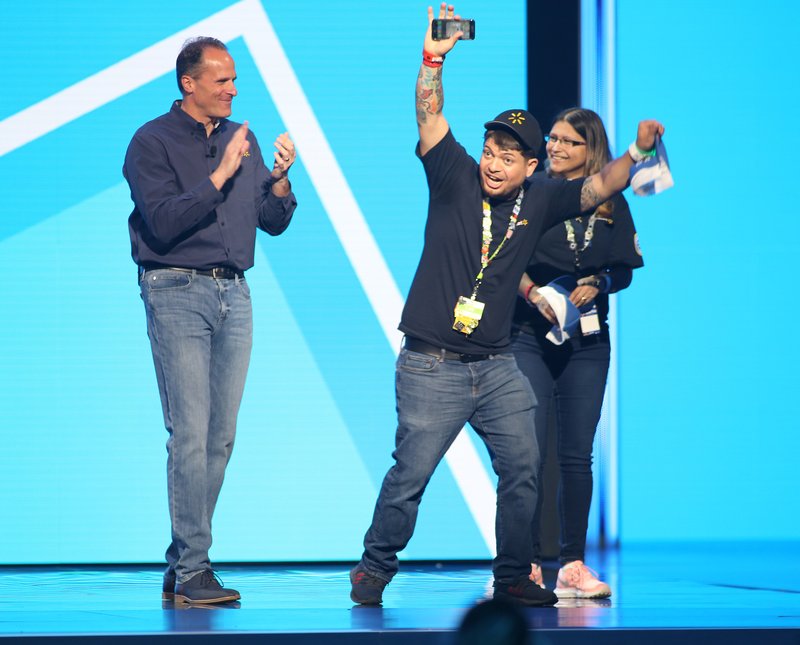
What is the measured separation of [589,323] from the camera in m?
3.93

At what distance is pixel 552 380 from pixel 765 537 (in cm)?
248

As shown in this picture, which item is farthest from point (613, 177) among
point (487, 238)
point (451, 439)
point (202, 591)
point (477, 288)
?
point (202, 591)

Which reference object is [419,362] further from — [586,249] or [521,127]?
[586,249]

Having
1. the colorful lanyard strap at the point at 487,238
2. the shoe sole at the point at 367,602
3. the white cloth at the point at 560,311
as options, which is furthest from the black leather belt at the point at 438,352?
the shoe sole at the point at 367,602

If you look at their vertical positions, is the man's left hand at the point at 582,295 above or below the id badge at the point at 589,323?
above

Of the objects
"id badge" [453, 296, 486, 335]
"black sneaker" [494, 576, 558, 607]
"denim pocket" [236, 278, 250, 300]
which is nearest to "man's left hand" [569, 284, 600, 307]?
"id badge" [453, 296, 486, 335]

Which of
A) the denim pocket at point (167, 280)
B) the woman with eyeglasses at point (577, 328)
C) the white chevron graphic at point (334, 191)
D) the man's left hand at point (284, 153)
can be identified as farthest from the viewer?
the white chevron graphic at point (334, 191)

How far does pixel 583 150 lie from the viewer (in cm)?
403

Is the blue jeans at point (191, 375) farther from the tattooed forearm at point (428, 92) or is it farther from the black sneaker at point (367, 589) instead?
the tattooed forearm at point (428, 92)

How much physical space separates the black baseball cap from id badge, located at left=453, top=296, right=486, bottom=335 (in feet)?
1.60

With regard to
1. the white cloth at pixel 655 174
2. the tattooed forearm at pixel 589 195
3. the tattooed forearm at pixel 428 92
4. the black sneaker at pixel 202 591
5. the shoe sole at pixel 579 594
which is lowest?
the shoe sole at pixel 579 594

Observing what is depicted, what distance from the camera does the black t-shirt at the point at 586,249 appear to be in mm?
4004

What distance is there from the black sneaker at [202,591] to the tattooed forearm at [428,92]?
4.84 feet

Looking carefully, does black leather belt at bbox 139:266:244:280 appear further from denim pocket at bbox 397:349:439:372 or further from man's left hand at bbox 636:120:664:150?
man's left hand at bbox 636:120:664:150
